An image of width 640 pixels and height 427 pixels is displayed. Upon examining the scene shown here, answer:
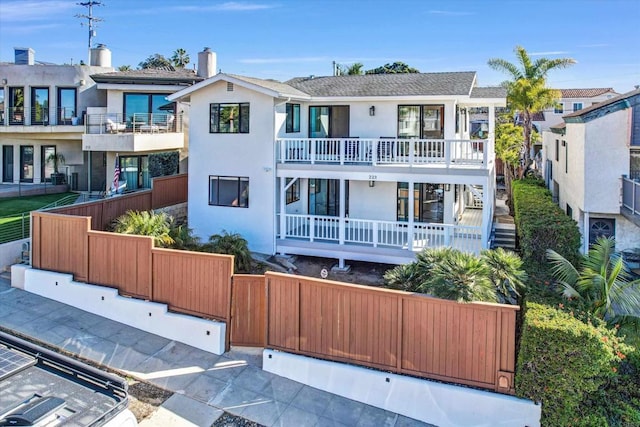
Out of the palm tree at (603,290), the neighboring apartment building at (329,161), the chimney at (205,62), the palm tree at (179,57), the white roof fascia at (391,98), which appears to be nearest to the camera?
the palm tree at (603,290)

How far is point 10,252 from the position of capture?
15.0 m

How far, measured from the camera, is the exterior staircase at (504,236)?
17361 millimetres

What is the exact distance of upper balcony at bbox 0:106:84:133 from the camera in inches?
949

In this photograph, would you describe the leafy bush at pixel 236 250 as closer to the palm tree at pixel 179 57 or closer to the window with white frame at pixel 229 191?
the window with white frame at pixel 229 191

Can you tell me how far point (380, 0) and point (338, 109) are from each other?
6179 millimetres

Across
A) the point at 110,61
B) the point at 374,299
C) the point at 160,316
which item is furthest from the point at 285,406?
the point at 110,61

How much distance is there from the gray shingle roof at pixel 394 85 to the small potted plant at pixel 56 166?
46.5 feet

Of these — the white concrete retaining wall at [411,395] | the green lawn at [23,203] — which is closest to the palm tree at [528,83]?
the white concrete retaining wall at [411,395]

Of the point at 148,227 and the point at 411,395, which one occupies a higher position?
the point at 148,227

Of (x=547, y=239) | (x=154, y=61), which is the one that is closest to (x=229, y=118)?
(x=547, y=239)

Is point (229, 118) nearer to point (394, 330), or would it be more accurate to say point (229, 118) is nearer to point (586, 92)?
point (394, 330)

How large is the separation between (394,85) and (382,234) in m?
6.55

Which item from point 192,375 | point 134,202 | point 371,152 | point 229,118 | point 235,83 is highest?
point 235,83

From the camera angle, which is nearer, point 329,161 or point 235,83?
point 235,83
